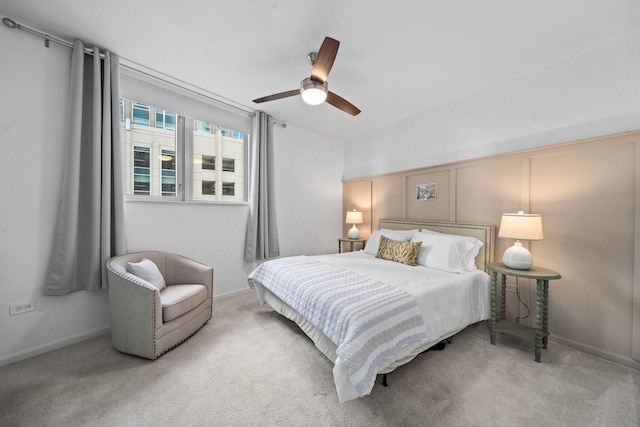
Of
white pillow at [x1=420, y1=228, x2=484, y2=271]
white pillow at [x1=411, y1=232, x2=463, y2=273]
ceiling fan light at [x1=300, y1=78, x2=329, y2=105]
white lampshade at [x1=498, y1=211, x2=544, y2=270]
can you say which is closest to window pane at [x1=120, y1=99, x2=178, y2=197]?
ceiling fan light at [x1=300, y1=78, x2=329, y2=105]

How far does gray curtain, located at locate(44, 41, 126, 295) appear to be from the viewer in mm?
2141

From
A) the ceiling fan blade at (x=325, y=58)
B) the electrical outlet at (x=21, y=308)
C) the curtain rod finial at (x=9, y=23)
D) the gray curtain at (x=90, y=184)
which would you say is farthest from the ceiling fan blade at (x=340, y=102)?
the electrical outlet at (x=21, y=308)

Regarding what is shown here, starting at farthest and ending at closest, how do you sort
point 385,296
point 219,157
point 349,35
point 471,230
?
point 219,157 < point 471,230 < point 349,35 < point 385,296

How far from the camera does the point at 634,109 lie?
2.01 metres

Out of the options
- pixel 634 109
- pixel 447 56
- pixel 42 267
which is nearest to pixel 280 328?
pixel 42 267

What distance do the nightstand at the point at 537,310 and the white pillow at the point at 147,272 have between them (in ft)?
11.0

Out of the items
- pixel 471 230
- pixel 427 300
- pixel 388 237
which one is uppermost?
pixel 471 230

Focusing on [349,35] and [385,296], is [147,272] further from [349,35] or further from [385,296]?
[349,35]

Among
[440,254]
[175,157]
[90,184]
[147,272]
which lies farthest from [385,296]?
[175,157]

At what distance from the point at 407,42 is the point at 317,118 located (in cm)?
194

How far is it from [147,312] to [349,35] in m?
2.92

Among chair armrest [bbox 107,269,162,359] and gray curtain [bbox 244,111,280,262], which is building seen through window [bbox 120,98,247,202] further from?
chair armrest [bbox 107,269,162,359]

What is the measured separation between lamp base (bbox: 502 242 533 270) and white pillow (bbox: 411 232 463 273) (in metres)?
0.44

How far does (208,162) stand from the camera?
11.8 feet
